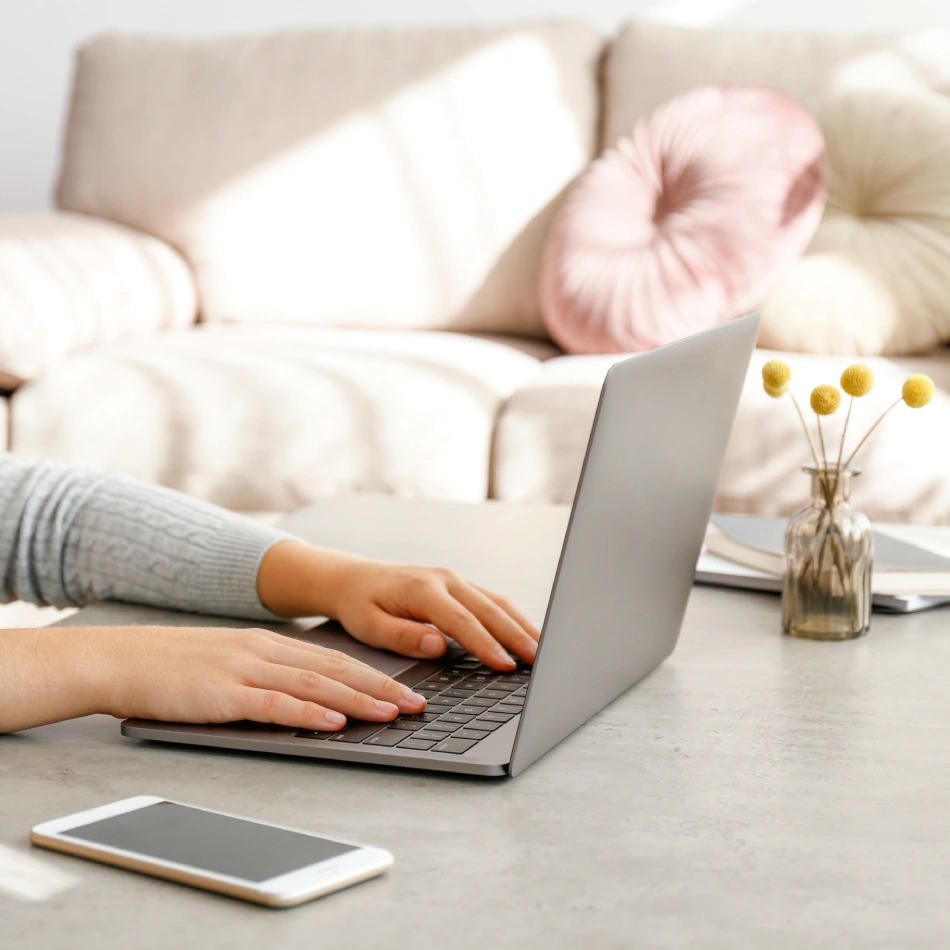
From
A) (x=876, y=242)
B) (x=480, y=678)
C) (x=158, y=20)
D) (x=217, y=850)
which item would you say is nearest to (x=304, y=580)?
(x=480, y=678)

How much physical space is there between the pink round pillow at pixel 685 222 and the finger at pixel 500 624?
146cm

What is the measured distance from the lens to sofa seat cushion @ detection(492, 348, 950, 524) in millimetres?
1792

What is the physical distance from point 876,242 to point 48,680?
195 centimetres

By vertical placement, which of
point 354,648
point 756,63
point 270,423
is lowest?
point 270,423

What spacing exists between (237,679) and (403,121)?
6.99 ft

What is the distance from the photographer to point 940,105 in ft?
7.66

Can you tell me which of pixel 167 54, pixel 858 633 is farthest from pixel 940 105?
pixel 858 633

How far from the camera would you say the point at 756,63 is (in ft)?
8.18

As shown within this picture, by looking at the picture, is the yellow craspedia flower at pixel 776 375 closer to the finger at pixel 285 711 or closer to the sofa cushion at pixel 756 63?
the finger at pixel 285 711

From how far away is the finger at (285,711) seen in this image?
0.62 meters

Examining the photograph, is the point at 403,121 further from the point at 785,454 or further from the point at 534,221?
the point at 785,454

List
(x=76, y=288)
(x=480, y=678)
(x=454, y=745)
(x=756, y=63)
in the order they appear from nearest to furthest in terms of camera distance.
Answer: (x=454, y=745) < (x=480, y=678) < (x=76, y=288) < (x=756, y=63)

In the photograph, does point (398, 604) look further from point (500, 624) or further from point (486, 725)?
point (486, 725)

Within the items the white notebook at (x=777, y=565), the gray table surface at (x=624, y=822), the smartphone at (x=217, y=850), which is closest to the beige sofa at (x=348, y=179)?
the white notebook at (x=777, y=565)
